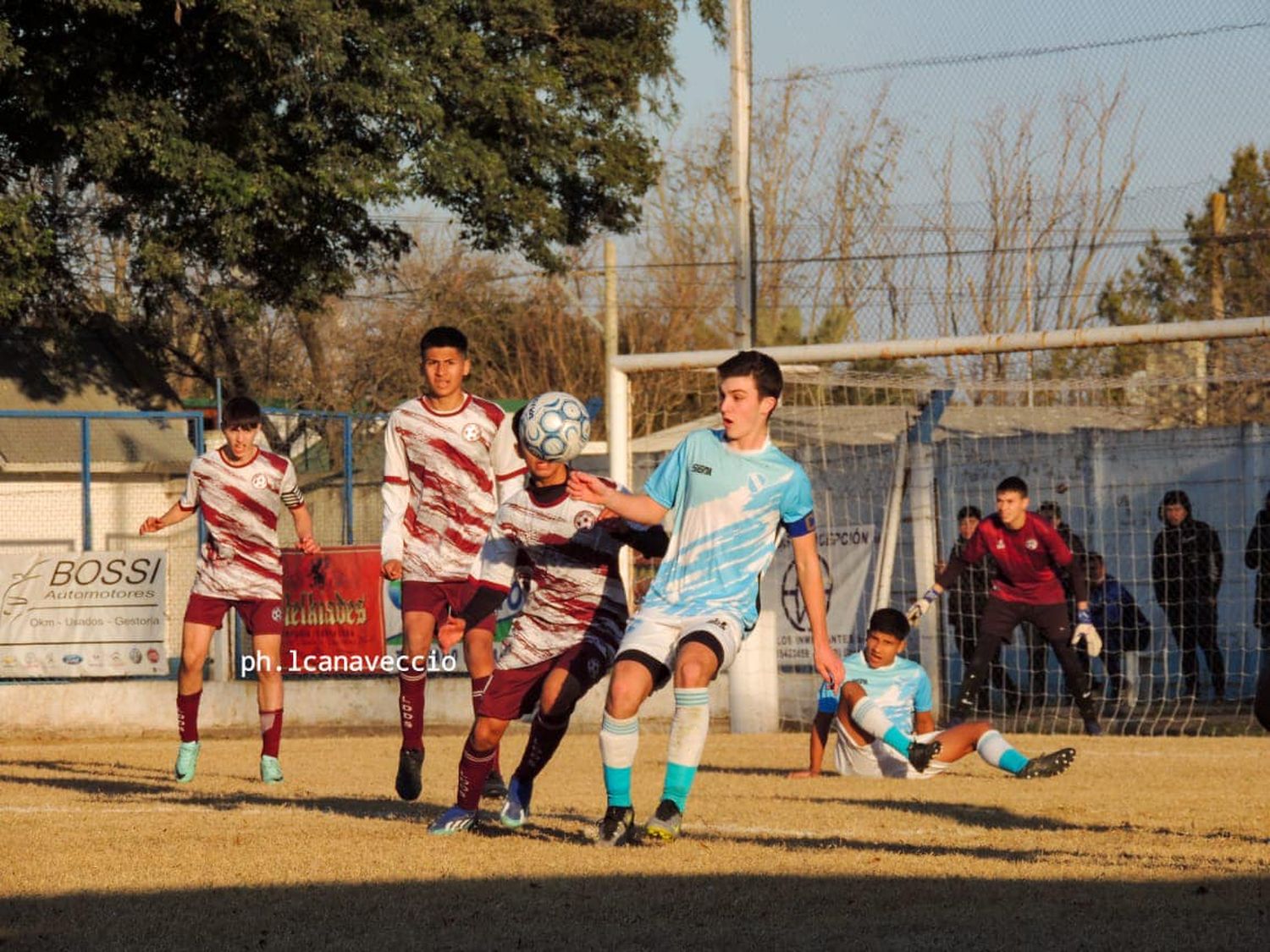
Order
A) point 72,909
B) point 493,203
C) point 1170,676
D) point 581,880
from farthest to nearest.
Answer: point 493,203
point 1170,676
point 581,880
point 72,909

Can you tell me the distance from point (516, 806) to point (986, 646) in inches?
306

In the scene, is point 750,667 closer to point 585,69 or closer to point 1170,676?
point 1170,676

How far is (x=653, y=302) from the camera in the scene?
38844mm

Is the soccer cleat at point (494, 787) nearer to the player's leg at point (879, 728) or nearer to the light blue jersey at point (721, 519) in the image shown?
the player's leg at point (879, 728)

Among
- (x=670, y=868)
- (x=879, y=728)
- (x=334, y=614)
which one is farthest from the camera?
(x=334, y=614)

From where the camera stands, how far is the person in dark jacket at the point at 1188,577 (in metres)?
16.5

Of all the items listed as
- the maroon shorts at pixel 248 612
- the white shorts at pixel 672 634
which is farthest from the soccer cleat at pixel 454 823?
the maroon shorts at pixel 248 612

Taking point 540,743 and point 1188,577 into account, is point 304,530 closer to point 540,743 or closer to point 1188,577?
point 540,743

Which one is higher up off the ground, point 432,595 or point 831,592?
point 432,595

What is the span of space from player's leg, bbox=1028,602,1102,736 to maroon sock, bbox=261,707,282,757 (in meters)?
6.39

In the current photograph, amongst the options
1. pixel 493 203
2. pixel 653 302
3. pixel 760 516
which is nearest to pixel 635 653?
pixel 760 516

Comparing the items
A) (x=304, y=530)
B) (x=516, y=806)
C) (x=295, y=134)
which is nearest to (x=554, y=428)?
(x=516, y=806)

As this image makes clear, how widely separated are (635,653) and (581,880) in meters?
1.13

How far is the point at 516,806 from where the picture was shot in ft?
24.7
